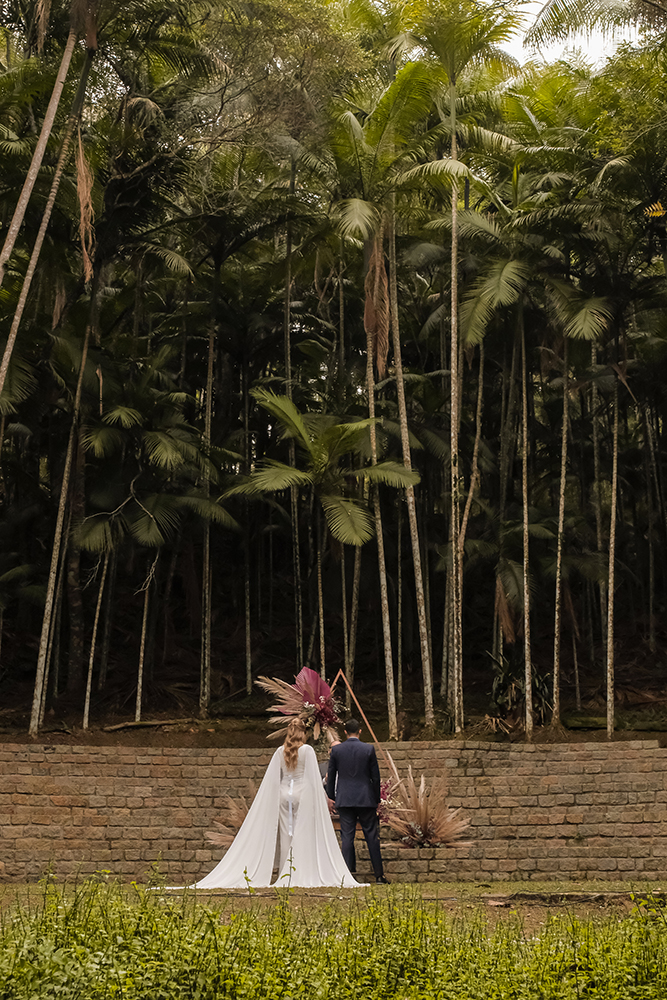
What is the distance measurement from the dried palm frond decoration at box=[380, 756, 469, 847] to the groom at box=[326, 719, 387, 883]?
752 mm

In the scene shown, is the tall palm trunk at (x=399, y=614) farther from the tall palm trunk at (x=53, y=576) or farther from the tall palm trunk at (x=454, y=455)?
the tall palm trunk at (x=53, y=576)

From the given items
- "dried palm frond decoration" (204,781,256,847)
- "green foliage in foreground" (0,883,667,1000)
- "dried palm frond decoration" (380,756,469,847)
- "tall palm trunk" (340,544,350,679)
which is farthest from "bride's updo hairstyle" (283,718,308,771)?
"tall palm trunk" (340,544,350,679)

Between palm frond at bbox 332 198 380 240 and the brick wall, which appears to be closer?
the brick wall

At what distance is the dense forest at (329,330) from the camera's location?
1461 centimetres

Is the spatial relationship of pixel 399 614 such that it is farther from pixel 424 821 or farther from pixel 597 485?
pixel 424 821

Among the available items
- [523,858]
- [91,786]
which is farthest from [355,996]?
[91,786]

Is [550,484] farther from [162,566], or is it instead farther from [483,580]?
[162,566]

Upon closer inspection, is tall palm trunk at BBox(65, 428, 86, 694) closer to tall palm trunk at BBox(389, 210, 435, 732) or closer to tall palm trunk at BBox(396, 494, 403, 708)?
tall palm trunk at BBox(389, 210, 435, 732)

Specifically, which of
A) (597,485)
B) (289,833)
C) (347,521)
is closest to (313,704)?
(289,833)

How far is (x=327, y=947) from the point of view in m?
4.07

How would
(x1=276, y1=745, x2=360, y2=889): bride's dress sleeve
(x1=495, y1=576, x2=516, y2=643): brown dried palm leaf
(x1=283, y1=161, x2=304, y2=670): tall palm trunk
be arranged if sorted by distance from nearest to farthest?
(x1=276, y1=745, x2=360, y2=889): bride's dress sleeve → (x1=495, y1=576, x2=516, y2=643): brown dried palm leaf → (x1=283, y1=161, x2=304, y2=670): tall palm trunk

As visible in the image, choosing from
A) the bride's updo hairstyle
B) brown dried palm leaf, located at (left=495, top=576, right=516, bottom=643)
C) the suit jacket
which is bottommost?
the suit jacket

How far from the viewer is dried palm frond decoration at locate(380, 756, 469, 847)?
8711 mm

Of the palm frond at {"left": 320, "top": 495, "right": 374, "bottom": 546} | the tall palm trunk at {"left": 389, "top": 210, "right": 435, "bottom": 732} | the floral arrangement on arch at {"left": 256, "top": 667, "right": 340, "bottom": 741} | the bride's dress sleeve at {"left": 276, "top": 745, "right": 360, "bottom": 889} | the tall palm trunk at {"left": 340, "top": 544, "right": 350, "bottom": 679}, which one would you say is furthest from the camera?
the tall palm trunk at {"left": 340, "top": 544, "right": 350, "bottom": 679}
